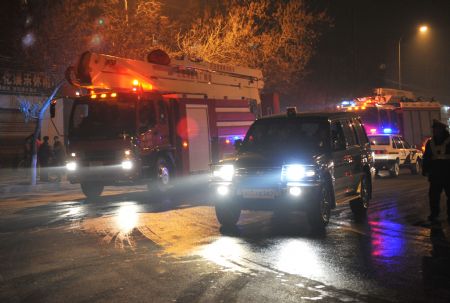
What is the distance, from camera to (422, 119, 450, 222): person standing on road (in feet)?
30.9

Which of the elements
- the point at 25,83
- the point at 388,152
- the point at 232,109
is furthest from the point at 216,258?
the point at 25,83

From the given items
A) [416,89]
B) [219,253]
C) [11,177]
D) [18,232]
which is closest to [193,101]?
[18,232]

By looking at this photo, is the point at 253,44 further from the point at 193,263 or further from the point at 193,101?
the point at 193,263

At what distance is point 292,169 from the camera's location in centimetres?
813

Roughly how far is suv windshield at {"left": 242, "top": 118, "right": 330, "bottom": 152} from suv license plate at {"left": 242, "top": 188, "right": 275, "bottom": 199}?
1.00 metres

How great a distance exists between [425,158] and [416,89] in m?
40.3

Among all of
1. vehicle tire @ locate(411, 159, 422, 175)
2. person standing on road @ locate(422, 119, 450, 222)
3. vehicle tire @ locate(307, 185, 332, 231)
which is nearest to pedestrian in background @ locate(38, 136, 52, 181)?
vehicle tire @ locate(307, 185, 332, 231)

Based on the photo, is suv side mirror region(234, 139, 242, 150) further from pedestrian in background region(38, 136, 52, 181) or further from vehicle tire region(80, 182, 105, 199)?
pedestrian in background region(38, 136, 52, 181)

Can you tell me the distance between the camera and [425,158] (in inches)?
382

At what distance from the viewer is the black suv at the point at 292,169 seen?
8133 millimetres

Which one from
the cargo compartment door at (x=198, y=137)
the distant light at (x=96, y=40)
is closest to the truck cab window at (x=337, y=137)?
the cargo compartment door at (x=198, y=137)

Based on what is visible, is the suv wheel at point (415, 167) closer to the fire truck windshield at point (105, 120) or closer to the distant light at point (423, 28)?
the fire truck windshield at point (105, 120)

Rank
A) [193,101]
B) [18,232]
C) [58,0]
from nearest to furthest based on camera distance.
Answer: [18,232]
[193,101]
[58,0]

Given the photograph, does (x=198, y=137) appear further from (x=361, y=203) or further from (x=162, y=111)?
(x=361, y=203)
